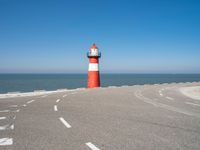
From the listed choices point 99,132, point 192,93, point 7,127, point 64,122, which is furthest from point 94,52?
point 99,132

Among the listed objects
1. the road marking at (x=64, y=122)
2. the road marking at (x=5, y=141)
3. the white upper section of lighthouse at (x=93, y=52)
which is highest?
the white upper section of lighthouse at (x=93, y=52)

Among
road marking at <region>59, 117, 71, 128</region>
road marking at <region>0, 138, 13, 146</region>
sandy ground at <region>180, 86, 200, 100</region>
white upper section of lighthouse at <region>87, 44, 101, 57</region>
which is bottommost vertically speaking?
sandy ground at <region>180, 86, 200, 100</region>

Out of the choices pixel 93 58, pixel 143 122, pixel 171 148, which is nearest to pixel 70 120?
pixel 143 122

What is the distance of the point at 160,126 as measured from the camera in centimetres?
739

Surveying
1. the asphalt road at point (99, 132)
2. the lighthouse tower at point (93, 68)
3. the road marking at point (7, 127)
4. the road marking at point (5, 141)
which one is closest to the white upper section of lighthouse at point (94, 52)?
the lighthouse tower at point (93, 68)

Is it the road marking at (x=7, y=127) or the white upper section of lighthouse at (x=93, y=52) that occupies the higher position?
the white upper section of lighthouse at (x=93, y=52)

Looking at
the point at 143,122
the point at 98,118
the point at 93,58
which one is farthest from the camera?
the point at 93,58

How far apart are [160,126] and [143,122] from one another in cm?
72

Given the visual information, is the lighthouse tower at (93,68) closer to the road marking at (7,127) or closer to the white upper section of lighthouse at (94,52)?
the white upper section of lighthouse at (94,52)

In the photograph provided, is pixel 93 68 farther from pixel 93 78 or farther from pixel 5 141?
pixel 5 141

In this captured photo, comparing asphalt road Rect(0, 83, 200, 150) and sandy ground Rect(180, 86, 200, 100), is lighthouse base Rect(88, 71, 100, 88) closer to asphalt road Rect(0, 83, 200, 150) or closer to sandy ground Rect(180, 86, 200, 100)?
sandy ground Rect(180, 86, 200, 100)

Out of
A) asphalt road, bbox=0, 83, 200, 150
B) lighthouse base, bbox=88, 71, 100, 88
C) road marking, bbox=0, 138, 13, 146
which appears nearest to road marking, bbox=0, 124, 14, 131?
asphalt road, bbox=0, 83, 200, 150

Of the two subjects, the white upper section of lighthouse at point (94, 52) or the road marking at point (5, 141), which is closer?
the road marking at point (5, 141)

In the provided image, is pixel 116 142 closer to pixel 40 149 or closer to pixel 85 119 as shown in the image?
pixel 40 149
